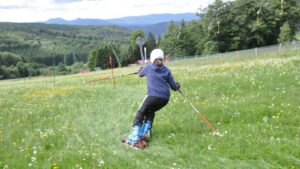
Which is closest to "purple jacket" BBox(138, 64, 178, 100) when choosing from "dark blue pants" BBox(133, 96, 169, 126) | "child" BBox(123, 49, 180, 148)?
"child" BBox(123, 49, 180, 148)

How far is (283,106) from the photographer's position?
13109mm

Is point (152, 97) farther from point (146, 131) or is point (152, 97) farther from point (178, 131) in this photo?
point (178, 131)

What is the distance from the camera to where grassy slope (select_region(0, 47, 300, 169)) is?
921cm

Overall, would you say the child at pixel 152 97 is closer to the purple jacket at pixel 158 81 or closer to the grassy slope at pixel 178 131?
the purple jacket at pixel 158 81

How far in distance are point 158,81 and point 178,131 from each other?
182 centimetres

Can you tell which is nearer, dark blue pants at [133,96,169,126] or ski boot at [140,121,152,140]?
dark blue pants at [133,96,169,126]

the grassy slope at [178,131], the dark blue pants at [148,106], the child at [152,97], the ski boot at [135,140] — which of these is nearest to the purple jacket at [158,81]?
the child at [152,97]

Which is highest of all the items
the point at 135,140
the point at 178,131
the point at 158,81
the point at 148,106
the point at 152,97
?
the point at 158,81

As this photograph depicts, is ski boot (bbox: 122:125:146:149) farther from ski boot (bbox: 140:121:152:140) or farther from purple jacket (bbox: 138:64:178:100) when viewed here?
purple jacket (bbox: 138:64:178:100)

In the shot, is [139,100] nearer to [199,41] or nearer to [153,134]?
[153,134]

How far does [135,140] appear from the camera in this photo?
10.8 m

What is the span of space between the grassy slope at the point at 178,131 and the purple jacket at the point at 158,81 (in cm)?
128

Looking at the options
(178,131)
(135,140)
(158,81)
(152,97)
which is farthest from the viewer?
(178,131)

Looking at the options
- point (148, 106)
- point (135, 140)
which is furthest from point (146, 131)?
point (148, 106)
